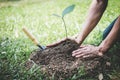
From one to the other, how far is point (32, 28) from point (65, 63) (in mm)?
1767

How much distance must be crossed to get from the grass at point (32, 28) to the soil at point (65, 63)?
116 millimetres

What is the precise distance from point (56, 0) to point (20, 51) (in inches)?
145

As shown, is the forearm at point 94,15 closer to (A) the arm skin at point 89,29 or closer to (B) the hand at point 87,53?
(A) the arm skin at point 89,29

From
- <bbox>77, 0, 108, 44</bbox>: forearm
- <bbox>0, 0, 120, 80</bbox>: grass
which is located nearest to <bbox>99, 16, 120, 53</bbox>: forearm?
<bbox>77, 0, 108, 44</bbox>: forearm

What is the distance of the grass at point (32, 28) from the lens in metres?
2.67

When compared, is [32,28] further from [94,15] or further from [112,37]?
[112,37]

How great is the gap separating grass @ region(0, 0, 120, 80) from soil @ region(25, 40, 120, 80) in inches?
4.6

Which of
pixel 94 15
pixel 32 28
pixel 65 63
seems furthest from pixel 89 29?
pixel 32 28

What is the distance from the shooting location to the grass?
8.77ft

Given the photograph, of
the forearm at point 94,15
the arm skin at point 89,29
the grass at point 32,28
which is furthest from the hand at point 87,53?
the grass at point 32,28

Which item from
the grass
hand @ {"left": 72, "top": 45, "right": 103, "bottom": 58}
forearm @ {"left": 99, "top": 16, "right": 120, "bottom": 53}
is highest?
forearm @ {"left": 99, "top": 16, "right": 120, "bottom": 53}

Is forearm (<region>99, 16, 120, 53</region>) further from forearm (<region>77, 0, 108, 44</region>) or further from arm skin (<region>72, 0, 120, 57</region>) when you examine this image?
forearm (<region>77, 0, 108, 44</region>)

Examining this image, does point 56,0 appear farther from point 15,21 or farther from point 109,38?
point 109,38

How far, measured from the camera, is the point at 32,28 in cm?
424
